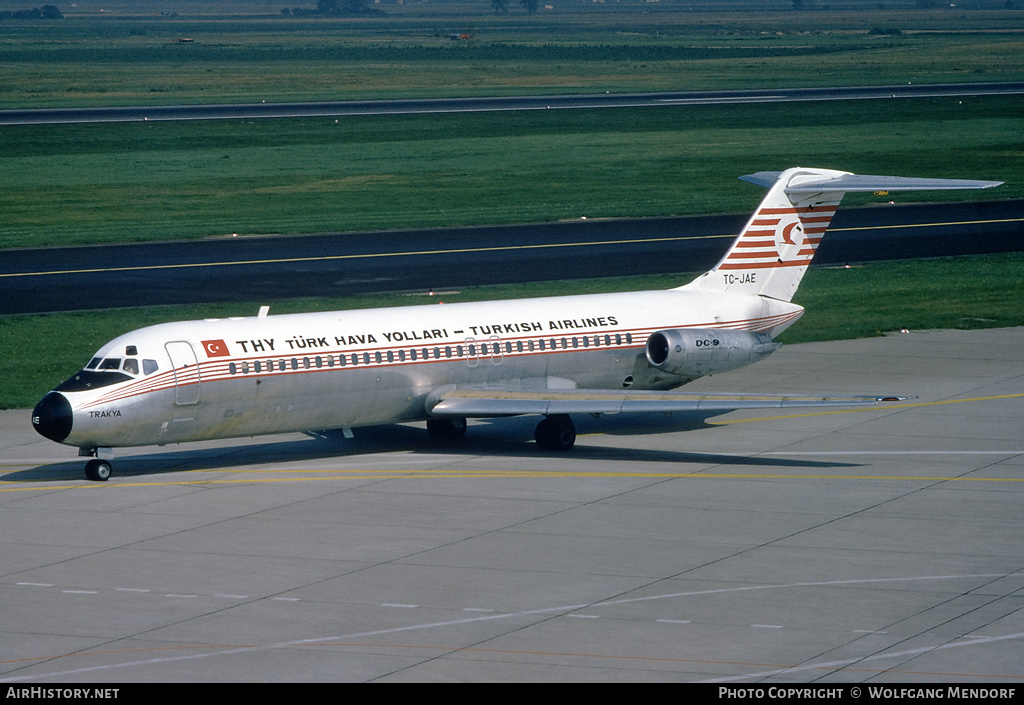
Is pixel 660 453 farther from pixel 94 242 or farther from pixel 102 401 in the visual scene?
pixel 94 242

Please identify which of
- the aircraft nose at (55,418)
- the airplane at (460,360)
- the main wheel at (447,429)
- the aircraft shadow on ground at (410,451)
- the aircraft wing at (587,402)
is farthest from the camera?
the main wheel at (447,429)

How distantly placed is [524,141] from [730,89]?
4362 centimetres

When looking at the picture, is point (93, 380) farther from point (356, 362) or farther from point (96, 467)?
point (356, 362)

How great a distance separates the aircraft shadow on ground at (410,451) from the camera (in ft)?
111

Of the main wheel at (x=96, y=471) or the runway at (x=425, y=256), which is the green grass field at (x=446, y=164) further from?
the main wheel at (x=96, y=471)

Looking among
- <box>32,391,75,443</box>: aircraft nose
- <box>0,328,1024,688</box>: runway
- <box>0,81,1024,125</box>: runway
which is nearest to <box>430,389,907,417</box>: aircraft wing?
<box>0,328,1024,688</box>: runway

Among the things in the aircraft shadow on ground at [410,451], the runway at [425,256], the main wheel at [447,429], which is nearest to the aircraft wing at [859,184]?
the aircraft shadow on ground at [410,451]

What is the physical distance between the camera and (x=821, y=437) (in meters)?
36.8

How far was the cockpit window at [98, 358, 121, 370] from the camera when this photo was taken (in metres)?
31.7

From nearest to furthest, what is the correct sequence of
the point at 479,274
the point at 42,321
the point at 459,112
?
the point at 42,321 → the point at 479,274 → the point at 459,112

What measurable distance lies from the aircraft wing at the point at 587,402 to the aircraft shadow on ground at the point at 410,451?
126 cm

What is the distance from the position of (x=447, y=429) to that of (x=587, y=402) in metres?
4.12

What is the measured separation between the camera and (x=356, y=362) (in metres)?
33.6
